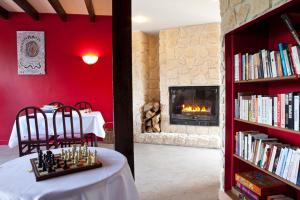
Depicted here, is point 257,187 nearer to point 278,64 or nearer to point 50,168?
point 278,64

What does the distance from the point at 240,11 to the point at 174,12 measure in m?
2.03

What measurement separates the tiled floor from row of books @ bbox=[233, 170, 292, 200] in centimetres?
36

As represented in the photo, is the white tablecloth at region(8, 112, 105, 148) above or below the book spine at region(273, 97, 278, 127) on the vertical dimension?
below

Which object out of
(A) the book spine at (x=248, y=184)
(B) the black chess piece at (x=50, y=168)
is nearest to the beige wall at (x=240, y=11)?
(A) the book spine at (x=248, y=184)

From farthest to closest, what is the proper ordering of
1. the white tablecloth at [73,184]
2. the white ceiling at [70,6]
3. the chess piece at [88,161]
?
the white ceiling at [70,6], the chess piece at [88,161], the white tablecloth at [73,184]

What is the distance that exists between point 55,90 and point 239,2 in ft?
12.8

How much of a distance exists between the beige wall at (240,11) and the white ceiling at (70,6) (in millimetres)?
2432

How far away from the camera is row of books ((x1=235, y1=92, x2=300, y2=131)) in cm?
A: 147

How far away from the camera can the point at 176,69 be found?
4.69 metres

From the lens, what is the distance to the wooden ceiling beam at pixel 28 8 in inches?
149

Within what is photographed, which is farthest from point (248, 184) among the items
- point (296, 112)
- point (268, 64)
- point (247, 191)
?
point (268, 64)

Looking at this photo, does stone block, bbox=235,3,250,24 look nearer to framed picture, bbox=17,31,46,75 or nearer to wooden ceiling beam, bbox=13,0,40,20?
wooden ceiling beam, bbox=13,0,40,20

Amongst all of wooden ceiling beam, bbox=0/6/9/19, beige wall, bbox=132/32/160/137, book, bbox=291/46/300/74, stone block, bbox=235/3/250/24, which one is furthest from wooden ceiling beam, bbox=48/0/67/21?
book, bbox=291/46/300/74

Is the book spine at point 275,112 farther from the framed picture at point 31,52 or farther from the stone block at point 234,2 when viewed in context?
the framed picture at point 31,52
